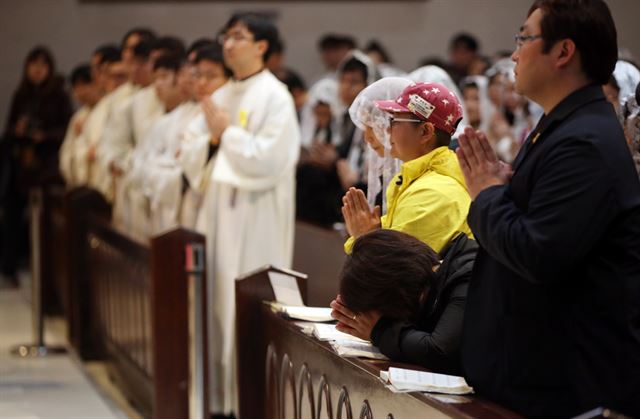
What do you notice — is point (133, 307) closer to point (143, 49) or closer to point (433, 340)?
point (143, 49)

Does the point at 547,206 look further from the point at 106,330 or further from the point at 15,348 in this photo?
the point at 15,348

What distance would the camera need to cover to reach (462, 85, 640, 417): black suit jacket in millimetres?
2566

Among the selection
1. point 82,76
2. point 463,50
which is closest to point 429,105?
point 82,76

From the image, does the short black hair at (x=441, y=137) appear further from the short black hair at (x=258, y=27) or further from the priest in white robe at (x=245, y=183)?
the short black hair at (x=258, y=27)

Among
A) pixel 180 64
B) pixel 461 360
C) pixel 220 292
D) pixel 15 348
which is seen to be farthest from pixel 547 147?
pixel 15 348

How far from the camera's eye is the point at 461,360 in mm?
2910

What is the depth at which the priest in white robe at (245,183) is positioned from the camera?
6137 millimetres

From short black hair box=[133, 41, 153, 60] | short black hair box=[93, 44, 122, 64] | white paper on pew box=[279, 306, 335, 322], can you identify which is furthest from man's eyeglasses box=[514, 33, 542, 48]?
short black hair box=[93, 44, 122, 64]

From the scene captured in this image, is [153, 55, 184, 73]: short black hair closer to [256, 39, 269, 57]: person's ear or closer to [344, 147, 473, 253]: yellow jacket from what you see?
[256, 39, 269, 57]: person's ear

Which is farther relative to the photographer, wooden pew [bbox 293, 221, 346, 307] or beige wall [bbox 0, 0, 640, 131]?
beige wall [bbox 0, 0, 640, 131]

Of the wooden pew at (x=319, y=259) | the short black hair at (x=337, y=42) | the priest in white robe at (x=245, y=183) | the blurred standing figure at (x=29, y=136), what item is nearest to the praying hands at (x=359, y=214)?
the wooden pew at (x=319, y=259)

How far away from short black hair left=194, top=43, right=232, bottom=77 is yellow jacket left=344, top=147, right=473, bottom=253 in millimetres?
3367

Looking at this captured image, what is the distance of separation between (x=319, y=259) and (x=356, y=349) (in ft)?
8.15

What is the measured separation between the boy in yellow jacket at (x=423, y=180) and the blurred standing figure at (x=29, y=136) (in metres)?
9.10
